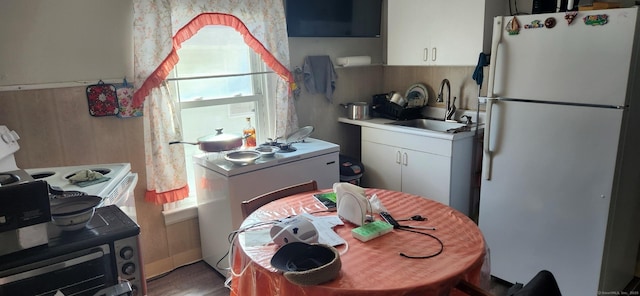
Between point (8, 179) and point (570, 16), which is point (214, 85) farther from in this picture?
point (570, 16)

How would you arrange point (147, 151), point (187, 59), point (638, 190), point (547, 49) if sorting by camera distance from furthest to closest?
1. point (187, 59)
2. point (147, 151)
3. point (638, 190)
4. point (547, 49)

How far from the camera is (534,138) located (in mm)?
2357

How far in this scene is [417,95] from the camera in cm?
367

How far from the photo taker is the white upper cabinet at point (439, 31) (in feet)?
9.23

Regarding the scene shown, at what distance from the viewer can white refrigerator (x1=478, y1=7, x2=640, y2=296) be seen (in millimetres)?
2055

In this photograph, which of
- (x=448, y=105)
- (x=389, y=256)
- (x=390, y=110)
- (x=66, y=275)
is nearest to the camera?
(x=66, y=275)

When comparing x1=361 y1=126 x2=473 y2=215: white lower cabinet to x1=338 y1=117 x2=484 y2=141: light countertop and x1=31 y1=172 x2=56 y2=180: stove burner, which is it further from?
x1=31 y1=172 x2=56 y2=180: stove burner

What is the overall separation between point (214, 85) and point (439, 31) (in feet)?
5.49

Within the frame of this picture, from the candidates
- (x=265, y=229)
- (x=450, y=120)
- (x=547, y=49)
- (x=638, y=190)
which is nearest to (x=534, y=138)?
(x=547, y=49)

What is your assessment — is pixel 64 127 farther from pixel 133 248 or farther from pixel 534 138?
pixel 534 138

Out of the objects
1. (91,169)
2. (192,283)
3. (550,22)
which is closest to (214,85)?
(91,169)

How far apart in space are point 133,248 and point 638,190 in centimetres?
259

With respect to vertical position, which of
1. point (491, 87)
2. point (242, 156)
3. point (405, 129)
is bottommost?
point (242, 156)

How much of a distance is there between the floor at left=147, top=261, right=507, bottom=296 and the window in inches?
17.7
